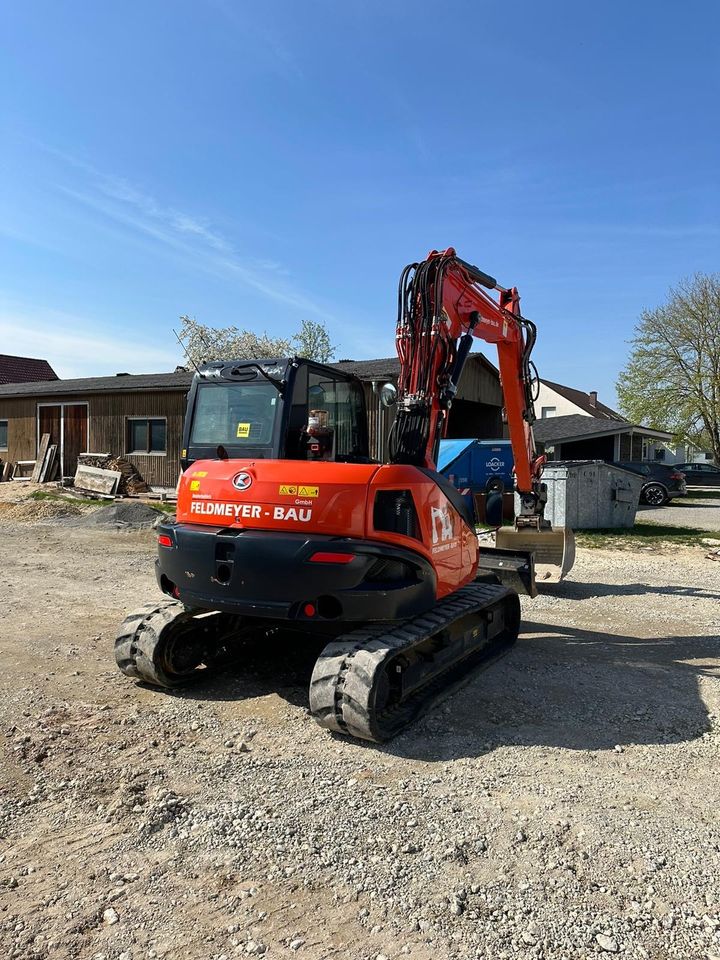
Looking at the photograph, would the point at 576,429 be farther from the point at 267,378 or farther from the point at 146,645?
the point at 146,645

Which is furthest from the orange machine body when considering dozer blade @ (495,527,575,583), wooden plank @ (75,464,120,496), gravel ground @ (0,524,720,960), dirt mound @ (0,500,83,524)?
wooden plank @ (75,464,120,496)

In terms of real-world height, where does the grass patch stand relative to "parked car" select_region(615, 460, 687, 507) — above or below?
below

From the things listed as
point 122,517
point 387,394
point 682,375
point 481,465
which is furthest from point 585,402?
point 387,394

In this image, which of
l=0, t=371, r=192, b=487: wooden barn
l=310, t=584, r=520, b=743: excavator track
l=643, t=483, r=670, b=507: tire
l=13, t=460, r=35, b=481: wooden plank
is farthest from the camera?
l=13, t=460, r=35, b=481: wooden plank

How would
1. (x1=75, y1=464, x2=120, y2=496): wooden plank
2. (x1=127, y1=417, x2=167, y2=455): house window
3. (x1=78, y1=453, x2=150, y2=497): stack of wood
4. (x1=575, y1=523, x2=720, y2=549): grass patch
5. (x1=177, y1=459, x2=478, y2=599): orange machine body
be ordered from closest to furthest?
1. (x1=177, y1=459, x2=478, y2=599): orange machine body
2. (x1=575, y1=523, x2=720, y2=549): grass patch
3. (x1=75, y1=464, x2=120, y2=496): wooden plank
4. (x1=78, y1=453, x2=150, y2=497): stack of wood
5. (x1=127, y1=417, x2=167, y2=455): house window

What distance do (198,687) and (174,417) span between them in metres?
18.4

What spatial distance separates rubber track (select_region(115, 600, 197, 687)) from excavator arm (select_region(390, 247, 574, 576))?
216 cm

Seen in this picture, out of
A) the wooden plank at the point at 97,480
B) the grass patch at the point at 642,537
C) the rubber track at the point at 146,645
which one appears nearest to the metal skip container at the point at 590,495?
the grass patch at the point at 642,537

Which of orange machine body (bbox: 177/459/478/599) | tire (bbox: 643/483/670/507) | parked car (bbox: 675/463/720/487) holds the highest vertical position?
parked car (bbox: 675/463/720/487)

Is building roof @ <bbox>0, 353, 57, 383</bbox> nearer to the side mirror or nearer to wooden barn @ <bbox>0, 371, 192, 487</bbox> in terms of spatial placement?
wooden barn @ <bbox>0, 371, 192, 487</bbox>

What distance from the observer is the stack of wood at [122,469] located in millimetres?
21734

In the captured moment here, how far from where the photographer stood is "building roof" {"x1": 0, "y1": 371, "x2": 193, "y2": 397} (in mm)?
23141

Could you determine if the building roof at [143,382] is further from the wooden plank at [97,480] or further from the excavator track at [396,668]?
the excavator track at [396,668]

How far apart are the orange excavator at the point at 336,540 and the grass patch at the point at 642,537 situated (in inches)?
323
